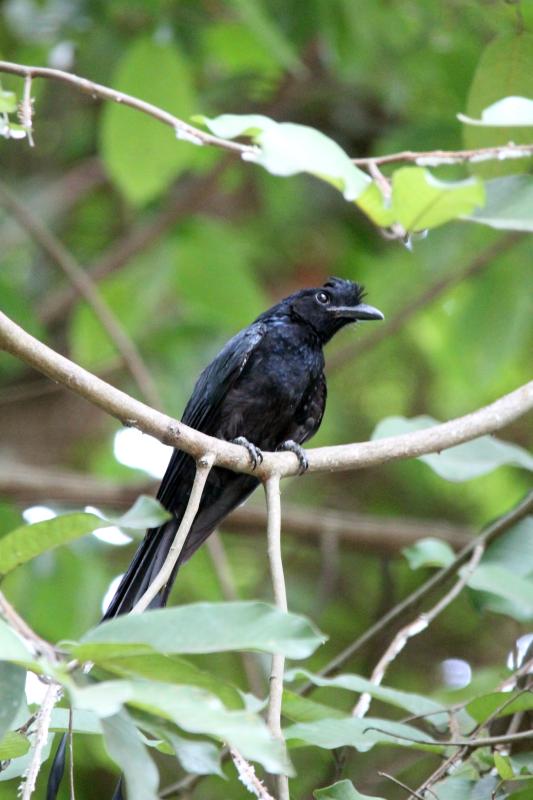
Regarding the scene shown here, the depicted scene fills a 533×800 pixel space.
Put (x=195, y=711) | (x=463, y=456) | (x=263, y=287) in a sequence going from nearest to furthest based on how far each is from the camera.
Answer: (x=195, y=711) < (x=463, y=456) < (x=263, y=287)

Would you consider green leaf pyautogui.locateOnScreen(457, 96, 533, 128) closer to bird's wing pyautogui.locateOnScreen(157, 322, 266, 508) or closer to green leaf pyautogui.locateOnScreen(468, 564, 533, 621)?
green leaf pyautogui.locateOnScreen(468, 564, 533, 621)

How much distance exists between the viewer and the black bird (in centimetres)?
326

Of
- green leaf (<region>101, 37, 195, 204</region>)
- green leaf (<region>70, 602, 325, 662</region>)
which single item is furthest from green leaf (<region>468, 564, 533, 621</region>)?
green leaf (<region>101, 37, 195, 204</region>)

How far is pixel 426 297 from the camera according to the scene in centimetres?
452

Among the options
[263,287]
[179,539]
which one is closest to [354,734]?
[179,539]

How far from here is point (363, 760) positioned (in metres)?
4.49

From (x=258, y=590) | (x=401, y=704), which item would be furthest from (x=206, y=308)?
(x=401, y=704)

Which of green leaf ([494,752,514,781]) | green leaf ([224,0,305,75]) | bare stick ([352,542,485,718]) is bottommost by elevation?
green leaf ([494,752,514,781])

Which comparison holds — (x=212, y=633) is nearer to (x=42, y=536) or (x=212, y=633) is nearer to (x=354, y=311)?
(x=42, y=536)

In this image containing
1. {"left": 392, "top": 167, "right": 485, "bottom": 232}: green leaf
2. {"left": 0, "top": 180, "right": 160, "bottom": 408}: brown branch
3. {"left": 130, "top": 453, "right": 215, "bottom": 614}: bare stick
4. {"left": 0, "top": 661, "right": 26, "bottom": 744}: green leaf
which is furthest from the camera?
{"left": 0, "top": 180, "right": 160, "bottom": 408}: brown branch

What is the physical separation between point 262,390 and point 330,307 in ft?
1.49

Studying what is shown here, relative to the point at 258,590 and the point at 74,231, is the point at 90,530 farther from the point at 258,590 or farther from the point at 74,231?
the point at 74,231

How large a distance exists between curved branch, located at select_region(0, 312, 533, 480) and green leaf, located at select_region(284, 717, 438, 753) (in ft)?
1.77

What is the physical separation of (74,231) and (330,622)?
231 cm
